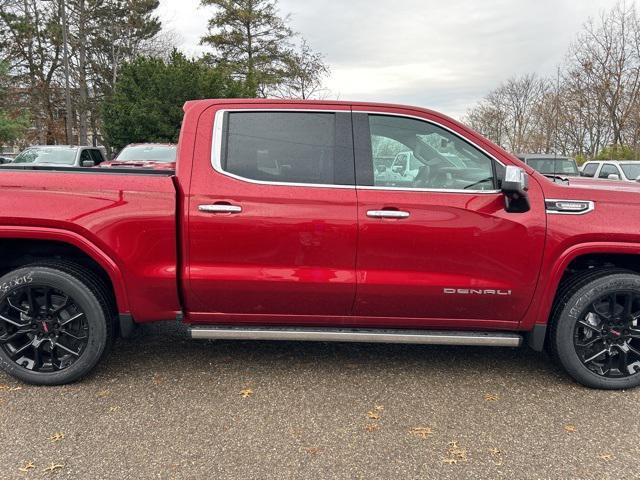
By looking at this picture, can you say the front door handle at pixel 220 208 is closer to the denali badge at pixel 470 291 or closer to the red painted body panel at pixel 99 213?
the red painted body panel at pixel 99 213

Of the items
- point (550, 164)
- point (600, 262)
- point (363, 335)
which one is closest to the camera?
point (363, 335)

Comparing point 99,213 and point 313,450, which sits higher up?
point 99,213

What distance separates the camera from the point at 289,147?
10.1 feet

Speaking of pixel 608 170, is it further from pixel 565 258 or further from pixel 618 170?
pixel 565 258

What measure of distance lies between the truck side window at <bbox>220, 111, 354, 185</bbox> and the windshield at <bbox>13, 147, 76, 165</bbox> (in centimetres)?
1079

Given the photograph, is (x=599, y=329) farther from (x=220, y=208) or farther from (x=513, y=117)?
(x=513, y=117)

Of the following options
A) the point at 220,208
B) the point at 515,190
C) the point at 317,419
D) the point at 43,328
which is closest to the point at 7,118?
the point at 43,328

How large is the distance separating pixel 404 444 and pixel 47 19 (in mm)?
35959

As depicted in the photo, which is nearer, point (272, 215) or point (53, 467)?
point (53, 467)

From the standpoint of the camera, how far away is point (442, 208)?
2.93 metres

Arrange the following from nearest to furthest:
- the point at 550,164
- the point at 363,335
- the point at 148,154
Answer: the point at 363,335 → the point at 148,154 → the point at 550,164

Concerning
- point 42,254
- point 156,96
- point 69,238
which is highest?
point 156,96

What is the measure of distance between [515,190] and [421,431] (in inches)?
59.7

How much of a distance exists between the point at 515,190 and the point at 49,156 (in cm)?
1289
